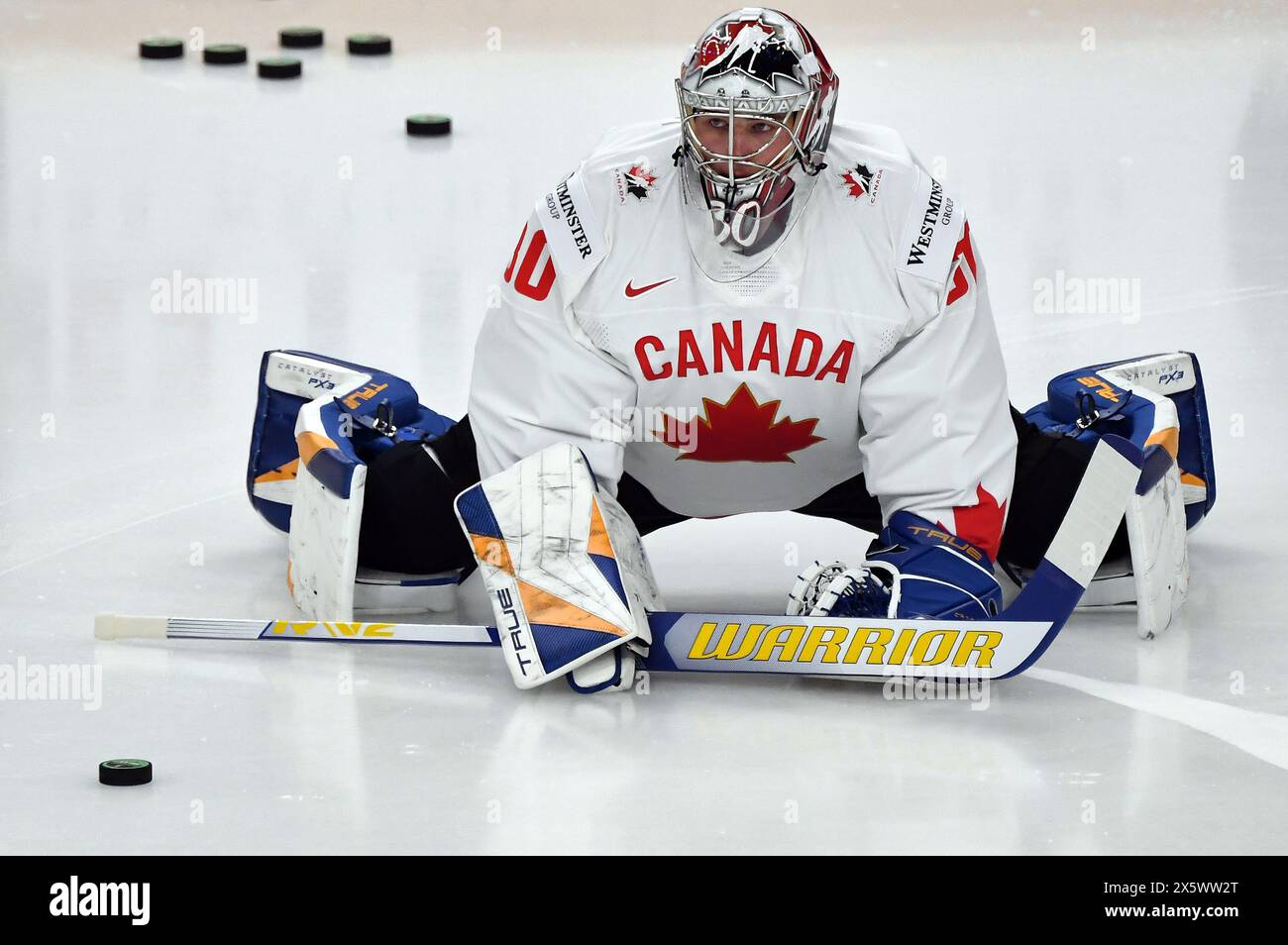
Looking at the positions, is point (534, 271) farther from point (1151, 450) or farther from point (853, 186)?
point (1151, 450)

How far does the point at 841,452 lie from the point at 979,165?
4831 millimetres

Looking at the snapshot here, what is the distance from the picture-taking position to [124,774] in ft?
11.7

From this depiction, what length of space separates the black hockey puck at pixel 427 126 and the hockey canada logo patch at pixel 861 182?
5522mm

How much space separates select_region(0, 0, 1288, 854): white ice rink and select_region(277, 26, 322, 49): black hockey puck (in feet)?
0.35

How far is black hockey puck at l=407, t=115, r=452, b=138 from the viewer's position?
9500 mm

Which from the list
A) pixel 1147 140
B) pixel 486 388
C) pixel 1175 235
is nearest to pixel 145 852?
pixel 486 388

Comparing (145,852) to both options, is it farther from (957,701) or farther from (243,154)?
(243,154)

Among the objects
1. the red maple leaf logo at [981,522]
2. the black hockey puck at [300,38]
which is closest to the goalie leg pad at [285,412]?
the red maple leaf logo at [981,522]

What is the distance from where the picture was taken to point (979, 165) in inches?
351

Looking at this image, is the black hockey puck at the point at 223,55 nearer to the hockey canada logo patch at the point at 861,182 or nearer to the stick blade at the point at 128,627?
the stick blade at the point at 128,627

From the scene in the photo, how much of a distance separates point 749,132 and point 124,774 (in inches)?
59.4
